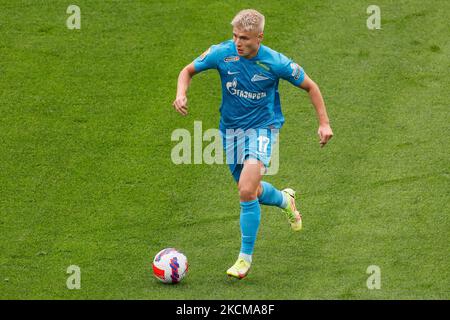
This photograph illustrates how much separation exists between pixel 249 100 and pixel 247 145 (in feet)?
1.36

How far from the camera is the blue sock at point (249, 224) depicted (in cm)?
973

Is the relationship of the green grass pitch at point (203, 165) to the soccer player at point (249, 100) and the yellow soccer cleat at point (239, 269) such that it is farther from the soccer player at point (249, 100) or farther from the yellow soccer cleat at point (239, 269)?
the soccer player at point (249, 100)

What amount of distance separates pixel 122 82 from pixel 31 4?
220 centimetres

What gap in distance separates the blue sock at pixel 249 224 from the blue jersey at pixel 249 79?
758 mm

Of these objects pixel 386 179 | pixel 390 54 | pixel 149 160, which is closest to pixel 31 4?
pixel 149 160

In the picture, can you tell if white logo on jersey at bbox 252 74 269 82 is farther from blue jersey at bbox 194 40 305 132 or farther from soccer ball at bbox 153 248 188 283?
soccer ball at bbox 153 248 188 283

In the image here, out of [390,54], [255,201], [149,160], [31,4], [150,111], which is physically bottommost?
[255,201]

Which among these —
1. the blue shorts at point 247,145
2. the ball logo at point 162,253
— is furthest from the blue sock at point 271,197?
the ball logo at point 162,253

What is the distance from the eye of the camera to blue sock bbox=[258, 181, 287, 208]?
1031 centimetres

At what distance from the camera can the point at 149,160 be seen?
11844mm

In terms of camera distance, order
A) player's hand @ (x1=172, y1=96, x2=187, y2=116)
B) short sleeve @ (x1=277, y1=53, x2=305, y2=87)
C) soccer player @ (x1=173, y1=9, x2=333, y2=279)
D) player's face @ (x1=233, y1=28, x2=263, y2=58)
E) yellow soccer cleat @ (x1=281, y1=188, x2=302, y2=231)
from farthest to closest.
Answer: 1. yellow soccer cleat @ (x1=281, y1=188, x2=302, y2=231)
2. short sleeve @ (x1=277, y1=53, x2=305, y2=87)
3. soccer player @ (x1=173, y1=9, x2=333, y2=279)
4. player's face @ (x1=233, y1=28, x2=263, y2=58)
5. player's hand @ (x1=172, y1=96, x2=187, y2=116)

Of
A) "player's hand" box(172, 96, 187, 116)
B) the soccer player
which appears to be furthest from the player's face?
"player's hand" box(172, 96, 187, 116)
